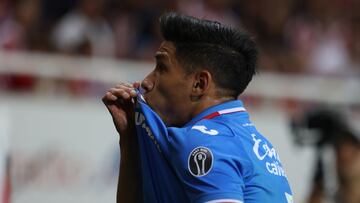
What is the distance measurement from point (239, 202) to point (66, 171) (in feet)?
20.7

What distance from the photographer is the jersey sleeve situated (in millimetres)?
3258

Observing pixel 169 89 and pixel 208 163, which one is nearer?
pixel 208 163

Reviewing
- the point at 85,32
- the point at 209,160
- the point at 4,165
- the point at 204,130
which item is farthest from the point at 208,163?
the point at 85,32

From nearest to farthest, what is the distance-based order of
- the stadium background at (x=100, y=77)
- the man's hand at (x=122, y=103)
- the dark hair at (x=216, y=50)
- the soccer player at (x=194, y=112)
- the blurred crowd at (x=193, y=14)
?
the soccer player at (x=194, y=112)
the dark hair at (x=216, y=50)
the man's hand at (x=122, y=103)
the stadium background at (x=100, y=77)
the blurred crowd at (x=193, y=14)

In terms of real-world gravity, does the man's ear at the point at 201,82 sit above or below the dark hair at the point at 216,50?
below

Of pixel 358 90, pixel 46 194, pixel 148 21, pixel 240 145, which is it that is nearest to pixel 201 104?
pixel 240 145

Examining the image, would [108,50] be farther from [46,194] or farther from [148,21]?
[46,194]

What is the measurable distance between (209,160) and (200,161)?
0.10ft

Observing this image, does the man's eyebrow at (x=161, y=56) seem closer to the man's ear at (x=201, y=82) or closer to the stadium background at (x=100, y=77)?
the man's ear at (x=201, y=82)

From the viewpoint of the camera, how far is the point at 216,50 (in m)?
3.51

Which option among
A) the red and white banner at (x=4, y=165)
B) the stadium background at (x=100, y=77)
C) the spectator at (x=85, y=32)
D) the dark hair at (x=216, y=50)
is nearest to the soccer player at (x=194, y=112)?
the dark hair at (x=216, y=50)

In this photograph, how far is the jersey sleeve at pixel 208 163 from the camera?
3258mm

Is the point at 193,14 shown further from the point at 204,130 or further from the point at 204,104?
the point at 204,130

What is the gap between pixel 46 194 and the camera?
9305mm
